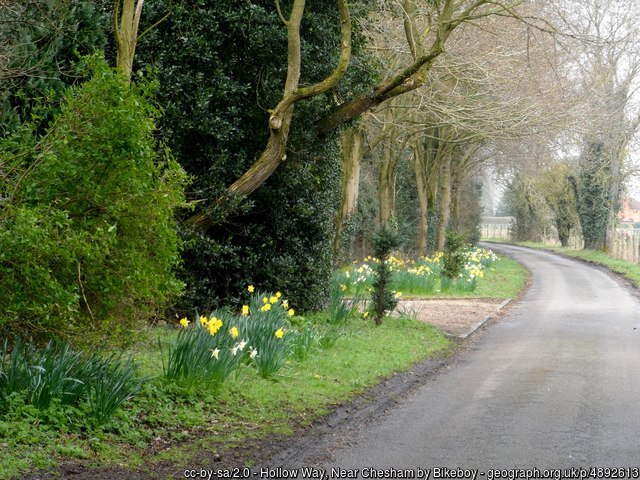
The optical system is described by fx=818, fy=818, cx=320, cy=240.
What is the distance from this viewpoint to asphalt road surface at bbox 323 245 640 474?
6.73 meters

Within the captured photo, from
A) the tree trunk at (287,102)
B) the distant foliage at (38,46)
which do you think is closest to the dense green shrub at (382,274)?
the tree trunk at (287,102)

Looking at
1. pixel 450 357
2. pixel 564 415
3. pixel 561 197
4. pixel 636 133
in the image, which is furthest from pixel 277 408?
pixel 561 197

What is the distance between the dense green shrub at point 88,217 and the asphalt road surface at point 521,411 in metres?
2.70

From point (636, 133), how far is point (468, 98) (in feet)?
84.4

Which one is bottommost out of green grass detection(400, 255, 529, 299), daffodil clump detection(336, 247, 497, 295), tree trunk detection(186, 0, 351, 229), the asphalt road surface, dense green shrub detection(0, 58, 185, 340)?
the asphalt road surface

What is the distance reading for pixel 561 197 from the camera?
60219 millimetres

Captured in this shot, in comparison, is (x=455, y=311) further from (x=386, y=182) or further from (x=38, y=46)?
(x=386, y=182)

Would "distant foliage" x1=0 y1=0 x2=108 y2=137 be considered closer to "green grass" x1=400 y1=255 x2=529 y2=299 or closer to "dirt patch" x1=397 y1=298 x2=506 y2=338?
"dirt patch" x1=397 y1=298 x2=506 y2=338

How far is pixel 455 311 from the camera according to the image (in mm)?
19422

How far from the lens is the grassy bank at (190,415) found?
586cm

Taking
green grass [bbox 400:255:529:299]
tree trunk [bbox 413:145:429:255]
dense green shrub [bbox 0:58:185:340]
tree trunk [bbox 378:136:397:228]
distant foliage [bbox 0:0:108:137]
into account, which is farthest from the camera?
tree trunk [bbox 413:145:429:255]

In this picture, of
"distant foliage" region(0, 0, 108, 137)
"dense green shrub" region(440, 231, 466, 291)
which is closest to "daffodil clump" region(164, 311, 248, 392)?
"distant foliage" region(0, 0, 108, 137)

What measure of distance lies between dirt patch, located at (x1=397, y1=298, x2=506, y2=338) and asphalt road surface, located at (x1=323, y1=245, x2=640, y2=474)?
0.64 metres

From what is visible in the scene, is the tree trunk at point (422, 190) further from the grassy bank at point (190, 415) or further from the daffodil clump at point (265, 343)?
the daffodil clump at point (265, 343)
